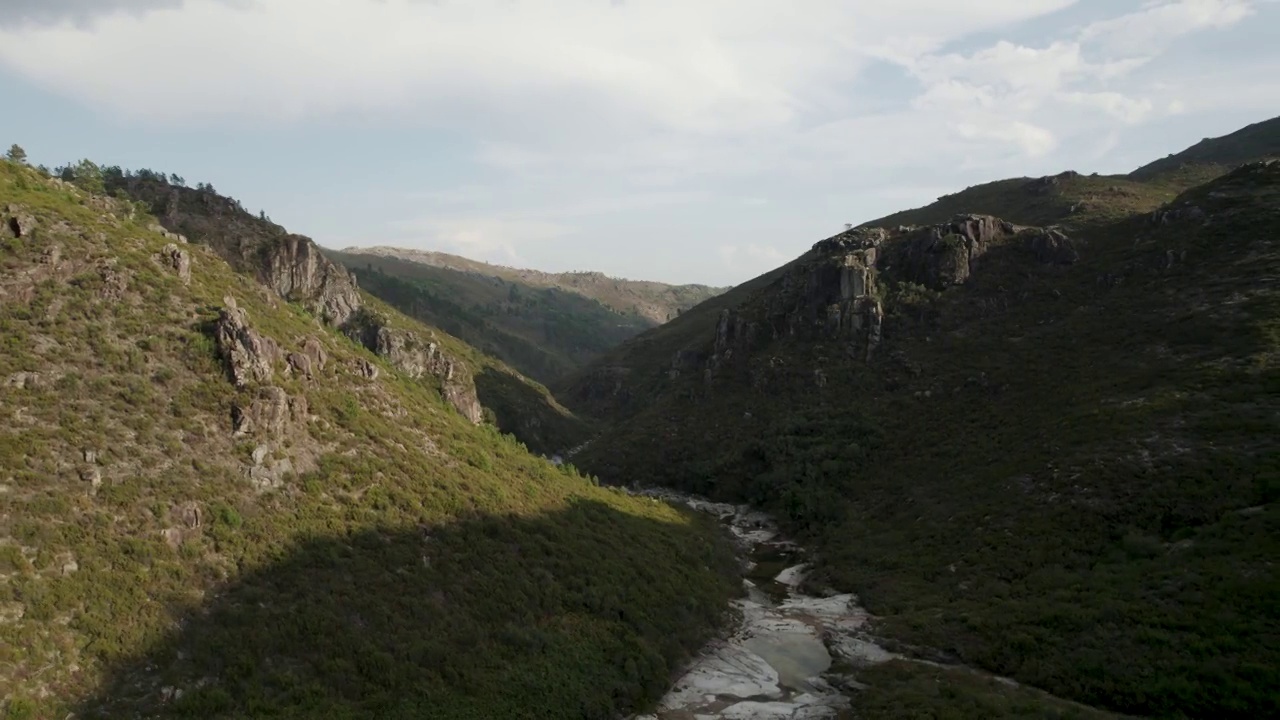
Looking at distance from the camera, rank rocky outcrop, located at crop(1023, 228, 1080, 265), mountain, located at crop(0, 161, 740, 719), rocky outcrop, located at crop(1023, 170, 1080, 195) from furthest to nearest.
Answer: rocky outcrop, located at crop(1023, 170, 1080, 195) < rocky outcrop, located at crop(1023, 228, 1080, 265) < mountain, located at crop(0, 161, 740, 719)

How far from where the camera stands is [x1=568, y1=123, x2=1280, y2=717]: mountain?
37.9 metres

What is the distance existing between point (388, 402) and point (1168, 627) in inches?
2187

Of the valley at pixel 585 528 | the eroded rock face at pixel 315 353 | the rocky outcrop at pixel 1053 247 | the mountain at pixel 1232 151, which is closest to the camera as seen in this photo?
the valley at pixel 585 528

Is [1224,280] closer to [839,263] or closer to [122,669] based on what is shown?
[839,263]

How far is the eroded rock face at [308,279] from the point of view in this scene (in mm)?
90500

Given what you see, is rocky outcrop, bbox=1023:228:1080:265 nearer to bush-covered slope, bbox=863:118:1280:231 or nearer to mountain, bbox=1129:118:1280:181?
bush-covered slope, bbox=863:118:1280:231

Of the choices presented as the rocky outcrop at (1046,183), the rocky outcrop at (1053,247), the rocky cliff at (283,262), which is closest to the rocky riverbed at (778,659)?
the rocky cliff at (283,262)

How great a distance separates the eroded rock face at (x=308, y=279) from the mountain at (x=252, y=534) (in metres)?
34.9

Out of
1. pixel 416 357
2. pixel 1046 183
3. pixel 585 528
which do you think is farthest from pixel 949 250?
pixel 416 357

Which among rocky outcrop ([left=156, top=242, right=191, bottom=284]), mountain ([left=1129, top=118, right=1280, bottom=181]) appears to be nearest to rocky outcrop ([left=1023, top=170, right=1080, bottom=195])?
mountain ([left=1129, top=118, right=1280, bottom=181])

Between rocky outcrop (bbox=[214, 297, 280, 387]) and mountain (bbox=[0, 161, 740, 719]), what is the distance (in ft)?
0.52

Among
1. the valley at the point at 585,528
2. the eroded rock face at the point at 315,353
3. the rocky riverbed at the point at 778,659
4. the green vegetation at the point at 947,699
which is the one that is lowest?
the rocky riverbed at the point at 778,659

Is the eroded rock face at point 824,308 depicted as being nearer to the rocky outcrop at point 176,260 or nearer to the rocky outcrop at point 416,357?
the rocky outcrop at point 416,357

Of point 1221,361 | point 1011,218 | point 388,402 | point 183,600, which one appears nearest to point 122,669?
point 183,600
